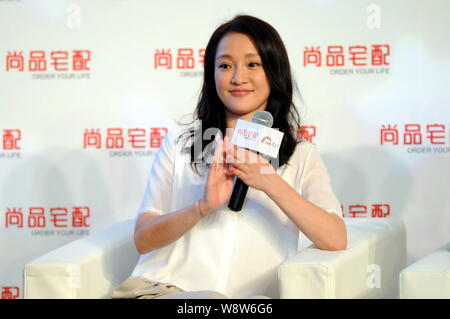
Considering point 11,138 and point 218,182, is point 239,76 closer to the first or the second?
point 218,182

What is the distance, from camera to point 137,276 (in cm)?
214

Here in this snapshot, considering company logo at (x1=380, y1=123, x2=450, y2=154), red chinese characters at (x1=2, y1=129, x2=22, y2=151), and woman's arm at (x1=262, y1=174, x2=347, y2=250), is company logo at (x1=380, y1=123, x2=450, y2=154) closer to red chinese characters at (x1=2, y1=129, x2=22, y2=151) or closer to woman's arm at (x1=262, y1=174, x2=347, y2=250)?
woman's arm at (x1=262, y1=174, x2=347, y2=250)

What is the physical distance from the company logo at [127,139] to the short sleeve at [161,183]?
3.76 feet

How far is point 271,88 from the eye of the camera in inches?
87.7

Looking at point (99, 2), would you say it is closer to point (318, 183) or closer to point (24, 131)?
point (24, 131)

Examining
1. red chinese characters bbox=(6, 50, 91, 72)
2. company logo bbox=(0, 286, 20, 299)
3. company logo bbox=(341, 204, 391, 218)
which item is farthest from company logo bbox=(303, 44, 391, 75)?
company logo bbox=(0, 286, 20, 299)

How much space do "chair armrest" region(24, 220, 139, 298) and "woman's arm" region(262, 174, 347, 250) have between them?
608mm

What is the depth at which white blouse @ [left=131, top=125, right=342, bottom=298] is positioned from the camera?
2.12 meters

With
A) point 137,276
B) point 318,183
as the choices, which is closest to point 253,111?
point 318,183

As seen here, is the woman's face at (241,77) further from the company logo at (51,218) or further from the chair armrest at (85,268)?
the company logo at (51,218)

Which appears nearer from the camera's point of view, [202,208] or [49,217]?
[202,208]

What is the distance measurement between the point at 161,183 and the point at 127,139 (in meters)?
1.23

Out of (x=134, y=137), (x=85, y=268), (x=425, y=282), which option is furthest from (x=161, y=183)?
(x=134, y=137)
